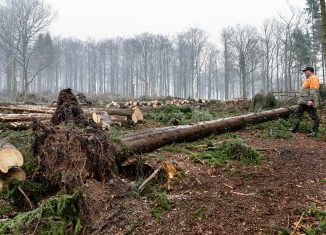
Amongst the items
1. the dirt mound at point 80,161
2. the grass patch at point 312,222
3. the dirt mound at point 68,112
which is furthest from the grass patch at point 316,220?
the dirt mound at point 68,112

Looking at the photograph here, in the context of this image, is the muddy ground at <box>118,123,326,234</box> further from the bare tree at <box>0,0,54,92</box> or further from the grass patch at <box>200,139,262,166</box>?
the bare tree at <box>0,0,54,92</box>

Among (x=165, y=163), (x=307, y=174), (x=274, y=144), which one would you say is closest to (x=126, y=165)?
(x=165, y=163)

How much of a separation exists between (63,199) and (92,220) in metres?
0.43

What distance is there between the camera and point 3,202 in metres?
4.68

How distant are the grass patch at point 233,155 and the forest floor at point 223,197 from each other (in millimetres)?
89

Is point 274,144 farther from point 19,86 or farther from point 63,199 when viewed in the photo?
point 19,86

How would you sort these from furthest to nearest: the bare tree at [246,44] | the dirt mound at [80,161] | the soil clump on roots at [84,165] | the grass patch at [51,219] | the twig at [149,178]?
the bare tree at [246,44], the twig at [149,178], the dirt mound at [80,161], the soil clump on roots at [84,165], the grass patch at [51,219]

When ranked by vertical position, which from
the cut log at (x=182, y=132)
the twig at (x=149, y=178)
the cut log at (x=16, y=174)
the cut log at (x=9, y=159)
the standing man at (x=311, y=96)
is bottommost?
the twig at (x=149, y=178)

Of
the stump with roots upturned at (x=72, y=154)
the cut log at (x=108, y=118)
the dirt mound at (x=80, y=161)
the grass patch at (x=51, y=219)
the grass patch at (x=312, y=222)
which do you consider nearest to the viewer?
the grass patch at (x=312, y=222)

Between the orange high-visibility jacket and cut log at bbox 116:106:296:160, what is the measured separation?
1.57 metres

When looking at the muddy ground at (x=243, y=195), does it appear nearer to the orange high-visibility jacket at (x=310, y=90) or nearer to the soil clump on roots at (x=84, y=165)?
the soil clump on roots at (x=84, y=165)

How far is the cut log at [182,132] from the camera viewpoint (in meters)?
6.20

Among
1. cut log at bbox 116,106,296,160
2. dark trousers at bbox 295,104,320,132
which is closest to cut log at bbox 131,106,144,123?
cut log at bbox 116,106,296,160

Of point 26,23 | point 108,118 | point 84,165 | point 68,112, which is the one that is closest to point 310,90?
point 108,118
